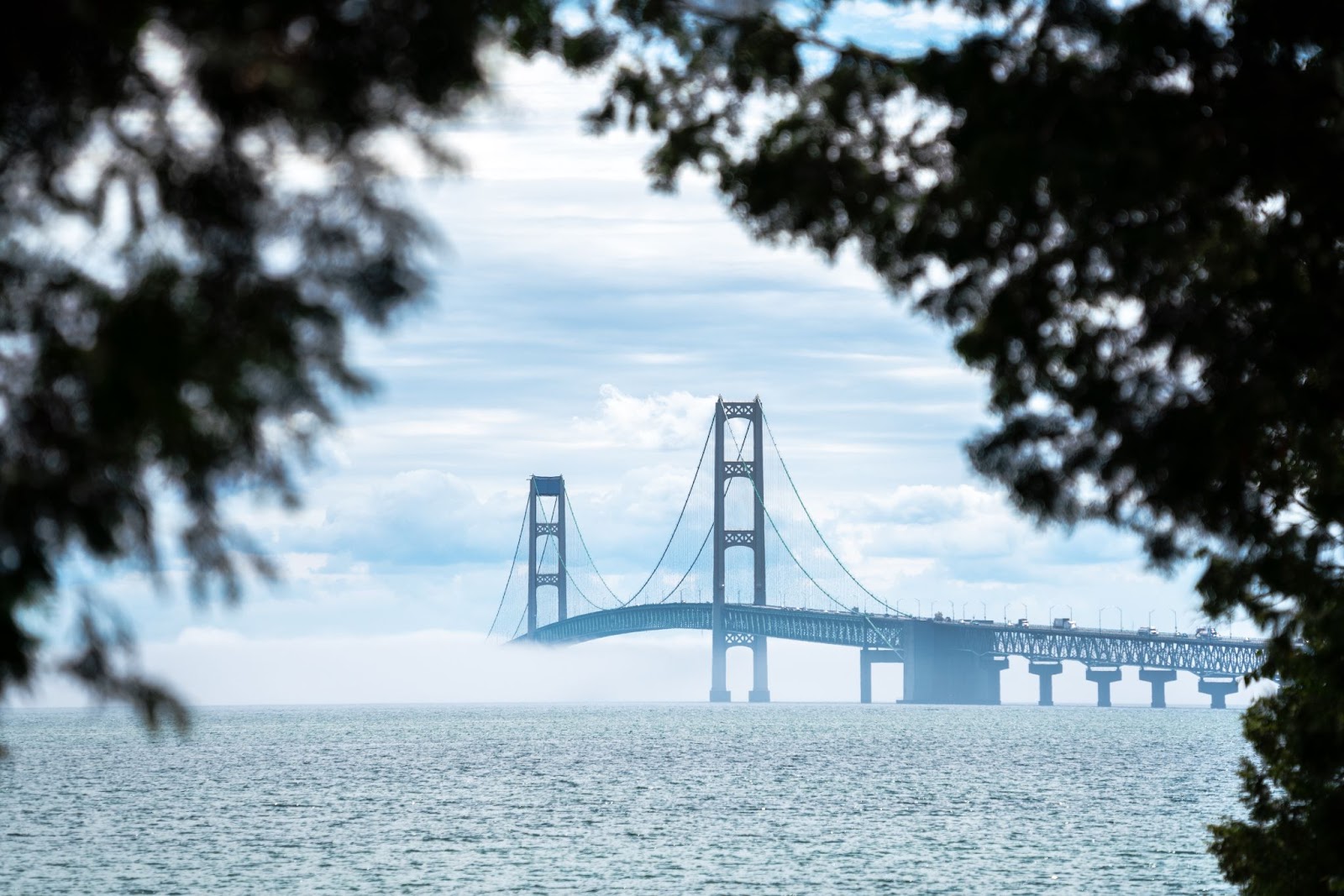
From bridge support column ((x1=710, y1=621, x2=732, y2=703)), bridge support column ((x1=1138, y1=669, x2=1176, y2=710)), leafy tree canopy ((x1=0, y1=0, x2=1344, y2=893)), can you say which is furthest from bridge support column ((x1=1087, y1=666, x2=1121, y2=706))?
leafy tree canopy ((x1=0, y1=0, x2=1344, y2=893))

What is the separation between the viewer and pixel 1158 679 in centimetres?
13850

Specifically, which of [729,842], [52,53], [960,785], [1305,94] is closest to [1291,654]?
[1305,94]

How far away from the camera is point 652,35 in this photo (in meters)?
9.51

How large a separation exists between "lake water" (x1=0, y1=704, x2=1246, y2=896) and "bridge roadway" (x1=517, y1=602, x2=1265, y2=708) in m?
21.3

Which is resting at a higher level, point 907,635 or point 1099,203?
point 907,635

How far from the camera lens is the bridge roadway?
103812mm

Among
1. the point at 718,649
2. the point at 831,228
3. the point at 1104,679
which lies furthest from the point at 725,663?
the point at 831,228

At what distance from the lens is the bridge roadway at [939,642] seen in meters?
104

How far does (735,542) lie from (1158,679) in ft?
156

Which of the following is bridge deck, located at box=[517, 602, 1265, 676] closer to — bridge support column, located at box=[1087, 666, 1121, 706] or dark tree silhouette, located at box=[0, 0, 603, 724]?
bridge support column, located at box=[1087, 666, 1121, 706]

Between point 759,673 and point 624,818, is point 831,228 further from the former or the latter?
point 759,673

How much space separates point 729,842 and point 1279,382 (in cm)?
2707

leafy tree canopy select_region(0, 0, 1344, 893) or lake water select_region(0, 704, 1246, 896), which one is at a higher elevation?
leafy tree canopy select_region(0, 0, 1344, 893)

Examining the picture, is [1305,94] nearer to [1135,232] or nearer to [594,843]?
[1135,232]
